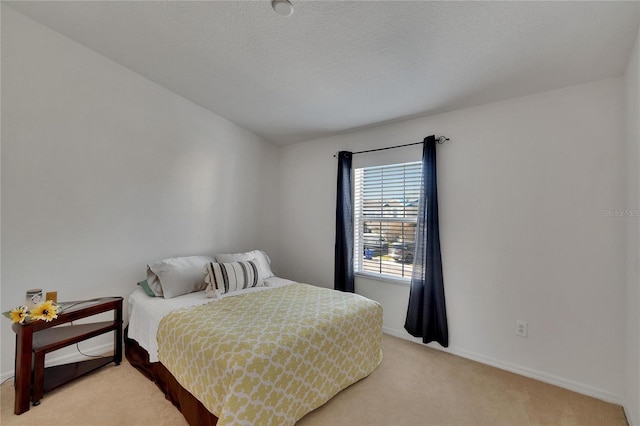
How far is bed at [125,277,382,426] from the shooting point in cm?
140

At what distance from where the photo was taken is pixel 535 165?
2186 millimetres

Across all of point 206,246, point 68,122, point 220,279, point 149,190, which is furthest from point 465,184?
point 68,122

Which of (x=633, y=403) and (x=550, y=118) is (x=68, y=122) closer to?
(x=550, y=118)

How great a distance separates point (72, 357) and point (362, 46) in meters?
3.25

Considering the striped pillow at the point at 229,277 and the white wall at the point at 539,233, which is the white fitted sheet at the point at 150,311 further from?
the white wall at the point at 539,233

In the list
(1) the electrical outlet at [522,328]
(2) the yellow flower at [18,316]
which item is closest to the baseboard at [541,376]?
(1) the electrical outlet at [522,328]

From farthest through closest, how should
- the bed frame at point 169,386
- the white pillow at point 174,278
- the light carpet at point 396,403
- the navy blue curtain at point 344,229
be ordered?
the navy blue curtain at point 344,229
the white pillow at point 174,278
the light carpet at point 396,403
the bed frame at point 169,386

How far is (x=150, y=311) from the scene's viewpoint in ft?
6.84

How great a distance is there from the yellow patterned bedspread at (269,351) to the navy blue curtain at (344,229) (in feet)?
2.86

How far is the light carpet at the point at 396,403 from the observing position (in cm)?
166

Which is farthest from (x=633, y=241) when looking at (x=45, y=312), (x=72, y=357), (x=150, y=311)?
(x=72, y=357)

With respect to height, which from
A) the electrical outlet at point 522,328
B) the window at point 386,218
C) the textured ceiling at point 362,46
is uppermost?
the textured ceiling at point 362,46

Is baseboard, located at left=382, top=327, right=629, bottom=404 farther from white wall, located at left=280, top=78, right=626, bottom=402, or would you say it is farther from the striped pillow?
the striped pillow

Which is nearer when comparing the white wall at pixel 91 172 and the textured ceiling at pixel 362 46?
the textured ceiling at pixel 362 46
